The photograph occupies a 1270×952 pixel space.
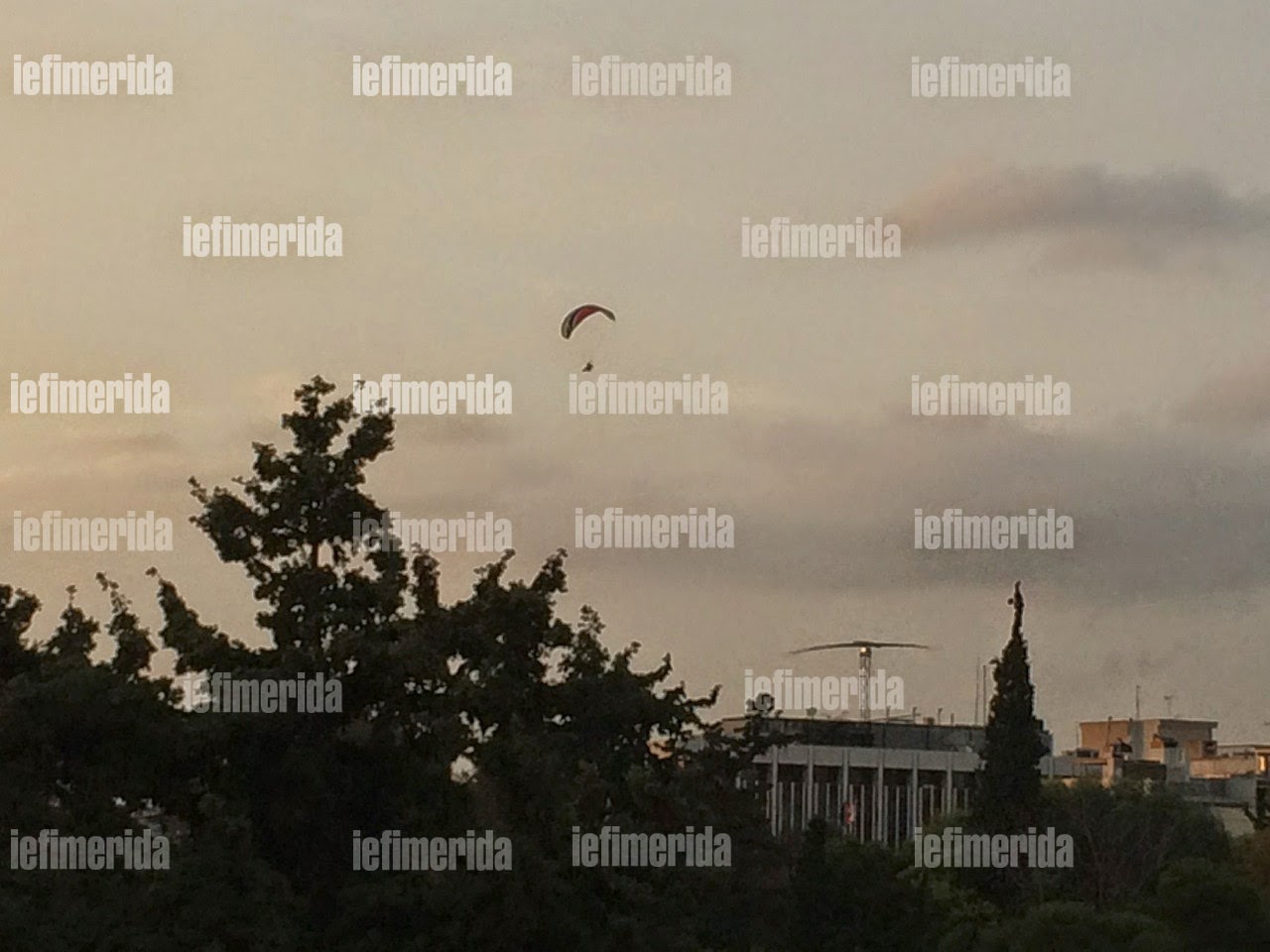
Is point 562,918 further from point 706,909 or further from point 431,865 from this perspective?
point 706,909

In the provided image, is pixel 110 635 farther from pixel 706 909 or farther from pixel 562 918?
pixel 706 909

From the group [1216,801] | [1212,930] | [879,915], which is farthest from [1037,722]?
[1216,801]

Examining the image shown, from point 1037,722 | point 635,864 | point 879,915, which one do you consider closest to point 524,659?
point 635,864

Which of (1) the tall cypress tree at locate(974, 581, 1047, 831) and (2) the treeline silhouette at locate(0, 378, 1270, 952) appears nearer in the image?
(2) the treeline silhouette at locate(0, 378, 1270, 952)

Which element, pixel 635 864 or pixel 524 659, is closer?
pixel 635 864

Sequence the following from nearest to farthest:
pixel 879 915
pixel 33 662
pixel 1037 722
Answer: pixel 33 662, pixel 879 915, pixel 1037 722

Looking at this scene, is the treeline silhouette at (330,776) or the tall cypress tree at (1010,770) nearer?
the treeline silhouette at (330,776)

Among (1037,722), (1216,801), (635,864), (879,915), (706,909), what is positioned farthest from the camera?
(1216,801)

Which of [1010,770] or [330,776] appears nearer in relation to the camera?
[330,776]

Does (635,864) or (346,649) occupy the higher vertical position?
(346,649)
